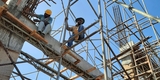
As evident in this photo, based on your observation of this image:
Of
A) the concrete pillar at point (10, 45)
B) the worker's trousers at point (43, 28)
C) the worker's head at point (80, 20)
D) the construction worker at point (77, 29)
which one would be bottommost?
the concrete pillar at point (10, 45)

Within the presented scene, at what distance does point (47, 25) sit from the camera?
737 cm

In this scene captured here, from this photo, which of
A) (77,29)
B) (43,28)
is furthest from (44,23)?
(77,29)

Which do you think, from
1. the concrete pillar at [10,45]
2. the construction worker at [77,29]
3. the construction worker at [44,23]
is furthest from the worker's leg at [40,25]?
the construction worker at [77,29]

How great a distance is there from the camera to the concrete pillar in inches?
219

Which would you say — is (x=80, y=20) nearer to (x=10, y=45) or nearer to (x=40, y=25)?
(x=40, y=25)

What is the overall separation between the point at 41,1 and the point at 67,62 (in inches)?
200

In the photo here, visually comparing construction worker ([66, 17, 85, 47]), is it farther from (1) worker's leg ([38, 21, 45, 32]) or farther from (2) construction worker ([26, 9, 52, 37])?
(1) worker's leg ([38, 21, 45, 32])

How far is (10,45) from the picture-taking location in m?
6.05

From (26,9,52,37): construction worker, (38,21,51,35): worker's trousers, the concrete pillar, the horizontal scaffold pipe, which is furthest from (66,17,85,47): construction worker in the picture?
the concrete pillar

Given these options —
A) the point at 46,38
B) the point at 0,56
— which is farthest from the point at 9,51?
the point at 46,38

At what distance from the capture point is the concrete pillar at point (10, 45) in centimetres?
A: 557

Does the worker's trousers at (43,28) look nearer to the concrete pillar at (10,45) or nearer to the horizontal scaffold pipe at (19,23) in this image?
the horizontal scaffold pipe at (19,23)

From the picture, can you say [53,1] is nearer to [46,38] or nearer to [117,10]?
[46,38]

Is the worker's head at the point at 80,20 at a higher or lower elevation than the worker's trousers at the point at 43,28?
higher
